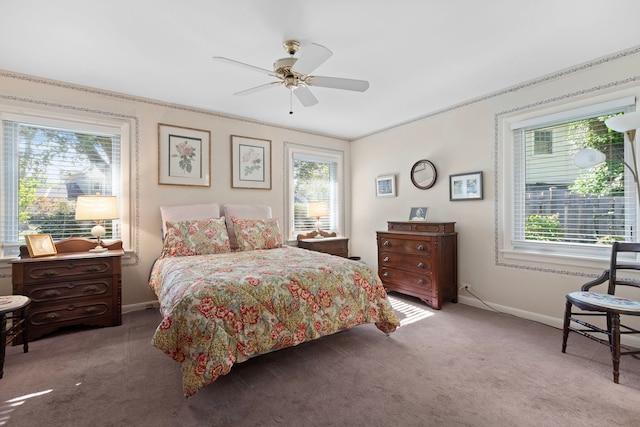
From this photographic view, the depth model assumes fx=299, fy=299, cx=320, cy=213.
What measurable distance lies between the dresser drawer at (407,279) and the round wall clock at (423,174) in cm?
126

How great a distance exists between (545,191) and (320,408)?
10.0 ft

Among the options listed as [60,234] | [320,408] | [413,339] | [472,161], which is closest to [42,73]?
[60,234]

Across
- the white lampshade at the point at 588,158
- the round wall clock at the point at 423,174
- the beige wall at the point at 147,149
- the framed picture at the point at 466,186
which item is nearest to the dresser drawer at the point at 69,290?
the beige wall at the point at 147,149

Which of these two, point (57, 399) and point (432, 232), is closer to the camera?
point (57, 399)

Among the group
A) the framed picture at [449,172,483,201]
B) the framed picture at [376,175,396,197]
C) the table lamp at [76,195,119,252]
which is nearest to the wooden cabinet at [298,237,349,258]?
the framed picture at [376,175,396,197]

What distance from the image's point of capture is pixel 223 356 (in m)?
1.83

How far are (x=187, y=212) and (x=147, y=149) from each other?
0.89 m

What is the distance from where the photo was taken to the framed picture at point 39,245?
2.75 m

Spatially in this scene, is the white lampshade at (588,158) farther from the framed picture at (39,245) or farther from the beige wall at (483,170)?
the framed picture at (39,245)

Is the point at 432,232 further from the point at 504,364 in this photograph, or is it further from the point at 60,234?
the point at 60,234

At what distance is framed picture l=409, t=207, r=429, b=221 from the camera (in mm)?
4160

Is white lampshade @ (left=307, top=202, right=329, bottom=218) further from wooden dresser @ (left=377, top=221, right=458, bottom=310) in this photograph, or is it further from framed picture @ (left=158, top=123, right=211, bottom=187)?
framed picture @ (left=158, top=123, right=211, bottom=187)

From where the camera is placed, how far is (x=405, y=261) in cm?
389

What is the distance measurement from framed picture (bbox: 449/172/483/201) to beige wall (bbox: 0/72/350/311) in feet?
8.08
